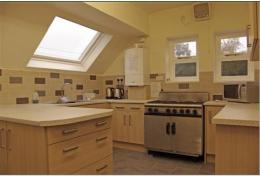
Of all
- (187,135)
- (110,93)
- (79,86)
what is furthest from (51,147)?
(110,93)

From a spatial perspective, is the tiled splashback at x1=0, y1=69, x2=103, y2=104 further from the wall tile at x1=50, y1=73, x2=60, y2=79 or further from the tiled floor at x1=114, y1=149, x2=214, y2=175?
the tiled floor at x1=114, y1=149, x2=214, y2=175

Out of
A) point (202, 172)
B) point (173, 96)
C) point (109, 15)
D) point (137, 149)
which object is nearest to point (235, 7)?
point (173, 96)

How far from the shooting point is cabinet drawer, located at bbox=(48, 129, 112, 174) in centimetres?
143

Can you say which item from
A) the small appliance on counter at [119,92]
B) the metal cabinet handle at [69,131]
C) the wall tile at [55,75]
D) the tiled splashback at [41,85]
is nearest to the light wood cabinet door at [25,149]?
the metal cabinet handle at [69,131]

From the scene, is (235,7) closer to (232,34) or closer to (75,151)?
(232,34)

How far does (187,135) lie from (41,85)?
2.35m

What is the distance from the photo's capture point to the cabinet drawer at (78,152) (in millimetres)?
1427

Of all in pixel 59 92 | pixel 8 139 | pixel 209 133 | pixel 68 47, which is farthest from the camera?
pixel 68 47

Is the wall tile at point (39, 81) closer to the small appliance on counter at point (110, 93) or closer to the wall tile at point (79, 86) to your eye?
the wall tile at point (79, 86)

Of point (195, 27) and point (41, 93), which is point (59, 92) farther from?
point (195, 27)

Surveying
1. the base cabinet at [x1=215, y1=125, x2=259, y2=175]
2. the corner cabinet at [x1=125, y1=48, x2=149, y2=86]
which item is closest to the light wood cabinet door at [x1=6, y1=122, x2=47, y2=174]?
the base cabinet at [x1=215, y1=125, x2=259, y2=175]

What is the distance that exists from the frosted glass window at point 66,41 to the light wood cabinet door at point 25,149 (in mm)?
1925

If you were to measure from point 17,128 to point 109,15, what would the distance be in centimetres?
193

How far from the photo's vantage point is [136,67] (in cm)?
393
